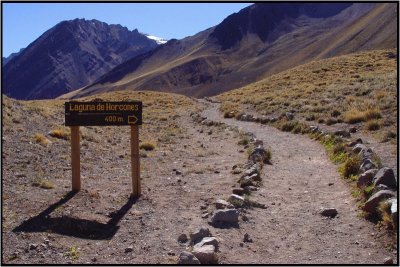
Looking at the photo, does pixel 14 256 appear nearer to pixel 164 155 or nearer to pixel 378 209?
pixel 378 209

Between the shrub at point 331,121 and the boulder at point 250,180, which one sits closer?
the boulder at point 250,180

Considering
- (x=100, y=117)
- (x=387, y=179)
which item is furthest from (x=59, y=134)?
(x=387, y=179)

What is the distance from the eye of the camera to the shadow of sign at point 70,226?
8.85m

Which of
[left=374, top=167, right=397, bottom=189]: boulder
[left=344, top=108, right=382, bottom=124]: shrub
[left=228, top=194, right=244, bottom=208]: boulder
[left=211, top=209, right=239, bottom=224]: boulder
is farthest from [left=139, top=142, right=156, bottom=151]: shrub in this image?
[left=374, top=167, right=397, bottom=189]: boulder

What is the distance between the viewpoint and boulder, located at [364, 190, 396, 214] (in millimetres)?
9258

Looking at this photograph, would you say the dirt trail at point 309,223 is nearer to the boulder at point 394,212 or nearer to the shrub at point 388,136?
the boulder at point 394,212

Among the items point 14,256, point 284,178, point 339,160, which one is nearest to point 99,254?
point 14,256

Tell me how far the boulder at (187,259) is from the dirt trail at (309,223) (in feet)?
3.08

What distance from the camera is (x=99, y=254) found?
794 cm

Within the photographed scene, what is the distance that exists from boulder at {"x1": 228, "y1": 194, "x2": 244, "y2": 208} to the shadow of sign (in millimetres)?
2478

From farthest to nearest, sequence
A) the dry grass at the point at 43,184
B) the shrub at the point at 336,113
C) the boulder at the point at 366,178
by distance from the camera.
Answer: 1. the shrub at the point at 336,113
2. the dry grass at the point at 43,184
3. the boulder at the point at 366,178

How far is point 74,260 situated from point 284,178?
7726 millimetres

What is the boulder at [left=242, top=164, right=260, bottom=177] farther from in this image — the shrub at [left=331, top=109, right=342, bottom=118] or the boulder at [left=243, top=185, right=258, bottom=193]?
the shrub at [left=331, top=109, right=342, bottom=118]

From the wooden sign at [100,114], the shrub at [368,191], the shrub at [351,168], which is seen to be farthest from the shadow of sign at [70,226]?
the shrub at [351,168]
